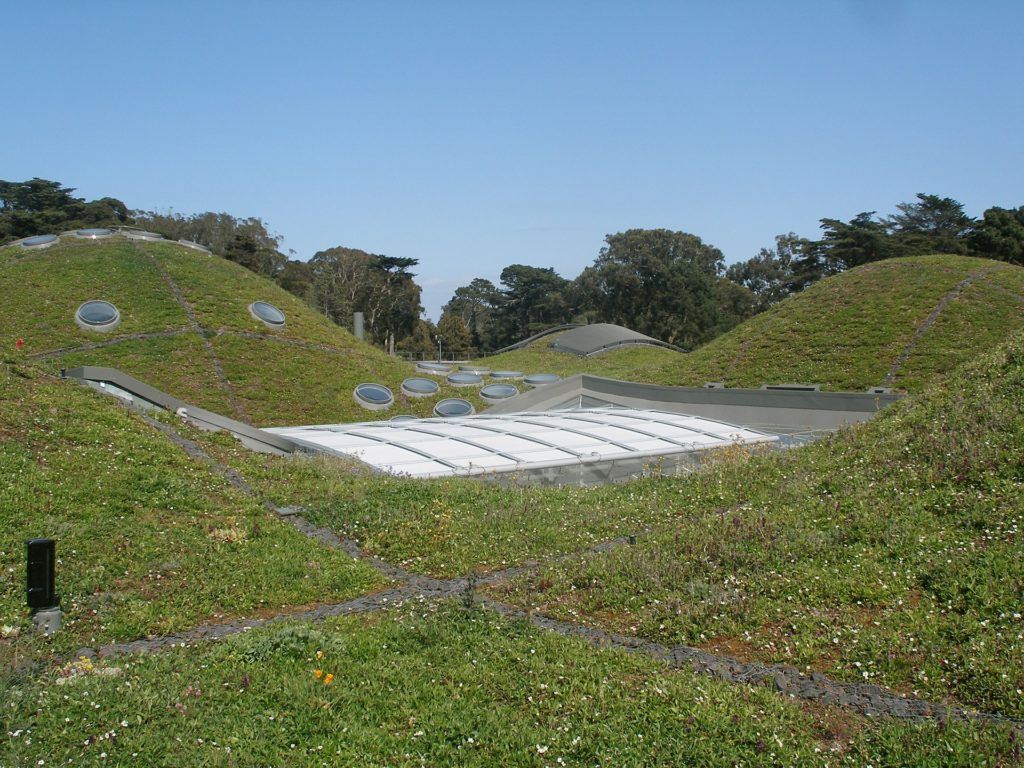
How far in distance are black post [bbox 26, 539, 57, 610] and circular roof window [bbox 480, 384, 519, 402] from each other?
26018 mm

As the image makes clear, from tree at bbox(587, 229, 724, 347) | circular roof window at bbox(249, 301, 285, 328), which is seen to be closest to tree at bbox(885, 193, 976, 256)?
tree at bbox(587, 229, 724, 347)

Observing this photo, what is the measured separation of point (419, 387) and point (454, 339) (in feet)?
165

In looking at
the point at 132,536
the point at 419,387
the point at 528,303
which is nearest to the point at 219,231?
the point at 528,303

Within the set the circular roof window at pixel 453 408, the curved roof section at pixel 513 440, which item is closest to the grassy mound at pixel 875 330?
the circular roof window at pixel 453 408

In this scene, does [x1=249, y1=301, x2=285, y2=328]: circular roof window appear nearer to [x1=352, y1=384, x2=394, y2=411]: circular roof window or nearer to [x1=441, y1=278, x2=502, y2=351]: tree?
[x1=352, y1=384, x2=394, y2=411]: circular roof window

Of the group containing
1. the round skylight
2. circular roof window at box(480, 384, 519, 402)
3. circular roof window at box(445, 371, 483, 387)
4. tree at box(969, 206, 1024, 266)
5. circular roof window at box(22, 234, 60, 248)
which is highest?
tree at box(969, 206, 1024, 266)

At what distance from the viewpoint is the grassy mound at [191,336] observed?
29.4 metres

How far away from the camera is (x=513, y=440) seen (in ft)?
59.1

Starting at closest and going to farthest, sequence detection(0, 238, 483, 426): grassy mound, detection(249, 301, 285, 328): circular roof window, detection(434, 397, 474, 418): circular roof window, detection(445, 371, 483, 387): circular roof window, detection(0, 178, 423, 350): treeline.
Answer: detection(0, 238, 483, 426): grassy mound → detection(434, 397, 474, 418): circular roof window → detection(445, 371, 483, 387): circular roof window → detection(249, 301, 285, 328): circular roof window → detection(0, 178, 423, 350): treeline

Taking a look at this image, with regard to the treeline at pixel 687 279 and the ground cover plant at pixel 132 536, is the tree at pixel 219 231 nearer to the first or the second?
the treeline at pixel 687 279

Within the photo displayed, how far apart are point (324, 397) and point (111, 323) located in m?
9.87

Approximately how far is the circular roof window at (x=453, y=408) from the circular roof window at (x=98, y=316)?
1443 cm

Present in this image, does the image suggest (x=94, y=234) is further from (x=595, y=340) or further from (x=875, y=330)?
(x=875, y=330)

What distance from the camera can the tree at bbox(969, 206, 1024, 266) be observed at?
52062 millimetres
